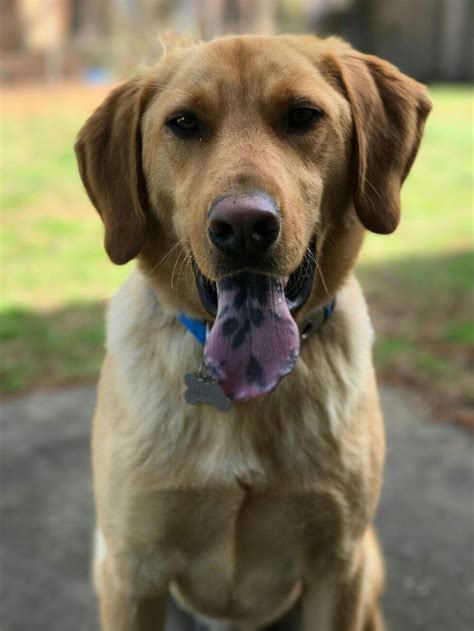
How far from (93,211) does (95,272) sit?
1936 mm

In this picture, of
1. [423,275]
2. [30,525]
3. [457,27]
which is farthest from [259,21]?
[30,525]

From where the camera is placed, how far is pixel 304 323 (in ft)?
7.40

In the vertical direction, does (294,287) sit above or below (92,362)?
above

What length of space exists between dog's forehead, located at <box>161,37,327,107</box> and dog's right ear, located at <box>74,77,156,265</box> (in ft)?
0.53

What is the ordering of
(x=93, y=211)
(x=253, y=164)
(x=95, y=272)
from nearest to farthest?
(x=253, y=164) → (x=95, y=272) → (x=93, y=211)

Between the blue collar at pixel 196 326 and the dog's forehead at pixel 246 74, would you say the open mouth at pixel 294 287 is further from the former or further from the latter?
the dog's forehead at pixel 246 74

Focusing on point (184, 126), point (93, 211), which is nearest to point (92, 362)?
point (184, 126)

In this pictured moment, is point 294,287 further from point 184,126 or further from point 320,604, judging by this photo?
point 320,604

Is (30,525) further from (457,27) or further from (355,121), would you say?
(457,27)

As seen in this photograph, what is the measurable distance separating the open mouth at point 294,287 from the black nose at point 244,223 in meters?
0.24

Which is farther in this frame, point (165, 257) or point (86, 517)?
point (86, 517)

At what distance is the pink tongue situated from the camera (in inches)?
77.0

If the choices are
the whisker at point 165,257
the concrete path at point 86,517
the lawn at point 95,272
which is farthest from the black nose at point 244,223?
the lawn at point 95,272

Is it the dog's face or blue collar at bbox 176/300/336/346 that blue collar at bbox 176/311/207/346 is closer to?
blue collar at bbox 176/300/336/346
